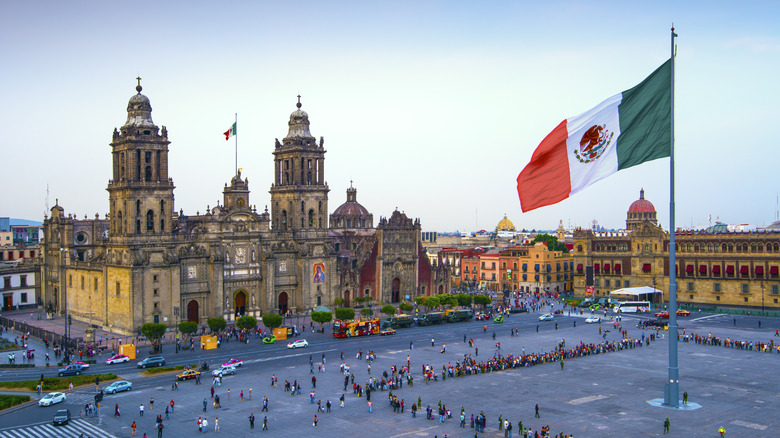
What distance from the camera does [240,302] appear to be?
303ft

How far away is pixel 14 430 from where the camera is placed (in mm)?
45281

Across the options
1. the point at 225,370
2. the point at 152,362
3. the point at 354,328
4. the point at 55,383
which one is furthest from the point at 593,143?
the point at 354,328

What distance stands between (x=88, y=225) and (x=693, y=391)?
78.5 meters

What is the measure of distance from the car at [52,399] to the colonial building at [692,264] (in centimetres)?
8595

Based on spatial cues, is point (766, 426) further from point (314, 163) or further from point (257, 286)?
point (314, 163)

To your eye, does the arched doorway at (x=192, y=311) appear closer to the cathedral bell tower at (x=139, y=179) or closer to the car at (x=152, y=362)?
the cathedral bell tower at (x=139, y=179)

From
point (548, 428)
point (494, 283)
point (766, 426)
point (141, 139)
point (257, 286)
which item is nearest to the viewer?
point (548, 428)

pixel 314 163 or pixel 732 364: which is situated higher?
pixel 314 163

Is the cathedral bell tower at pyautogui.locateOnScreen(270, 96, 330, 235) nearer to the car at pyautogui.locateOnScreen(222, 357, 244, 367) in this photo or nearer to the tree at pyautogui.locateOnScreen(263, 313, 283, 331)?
the tree at pyautogui.locateOnScreen(263, 313, 283, 331)

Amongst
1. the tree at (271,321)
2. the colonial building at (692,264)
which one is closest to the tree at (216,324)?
the tree at (271,321)

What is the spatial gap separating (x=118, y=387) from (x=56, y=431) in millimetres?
9886

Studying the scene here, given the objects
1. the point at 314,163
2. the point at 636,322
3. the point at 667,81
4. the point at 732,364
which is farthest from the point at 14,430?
the point at 636,322

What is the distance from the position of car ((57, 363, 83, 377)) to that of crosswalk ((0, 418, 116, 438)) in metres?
14.2

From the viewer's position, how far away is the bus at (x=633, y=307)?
A: 10312cm
